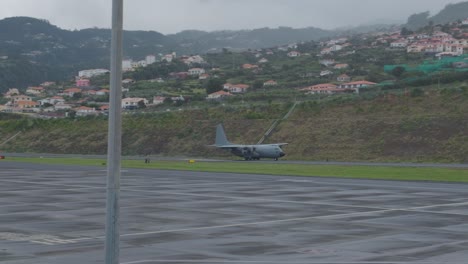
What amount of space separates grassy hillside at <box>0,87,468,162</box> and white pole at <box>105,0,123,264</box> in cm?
7052

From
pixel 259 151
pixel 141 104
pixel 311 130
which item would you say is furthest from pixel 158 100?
pixel 259 151

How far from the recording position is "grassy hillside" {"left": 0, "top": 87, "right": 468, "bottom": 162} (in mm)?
83375

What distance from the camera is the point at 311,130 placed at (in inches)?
3767

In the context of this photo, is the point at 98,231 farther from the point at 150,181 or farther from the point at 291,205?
the point at 150,181

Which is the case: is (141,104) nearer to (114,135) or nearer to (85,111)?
(85,111)

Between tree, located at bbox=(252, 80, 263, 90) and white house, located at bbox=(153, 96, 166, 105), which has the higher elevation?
tree, located at bbox=(252, 80, 263, 90)

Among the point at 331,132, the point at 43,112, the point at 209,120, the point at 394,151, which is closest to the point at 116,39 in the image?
the point at 394,151

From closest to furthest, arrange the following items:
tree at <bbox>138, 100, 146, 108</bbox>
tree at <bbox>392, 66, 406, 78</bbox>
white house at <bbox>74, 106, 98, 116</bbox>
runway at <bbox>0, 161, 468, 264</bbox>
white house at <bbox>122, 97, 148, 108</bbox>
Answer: runway at <bbox>0, 161, 468, 264</bbox> < tree at <bbox>392, 66, 406, 78</bbox> < tree at <bbox>138, 100, 146, 108</bbox> < white house at <bbox>74, 106, 98, 116</bbox> < white house at <bbox>122, 97, 148, 108</bbox>

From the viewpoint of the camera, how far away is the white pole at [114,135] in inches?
343

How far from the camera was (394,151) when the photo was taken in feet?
270

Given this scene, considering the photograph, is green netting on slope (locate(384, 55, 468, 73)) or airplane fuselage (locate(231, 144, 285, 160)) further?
green netting on slope (locate(384, 55, 468, 73))

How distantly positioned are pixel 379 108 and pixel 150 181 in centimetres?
5502

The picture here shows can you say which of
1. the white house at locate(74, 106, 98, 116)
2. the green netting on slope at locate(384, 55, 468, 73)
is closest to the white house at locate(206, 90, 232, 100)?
the white house at locate(74, 106, 98, 116)

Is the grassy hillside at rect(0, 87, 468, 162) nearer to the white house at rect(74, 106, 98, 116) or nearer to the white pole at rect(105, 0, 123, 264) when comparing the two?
the white house at rect(74, 106, 98, 116)
